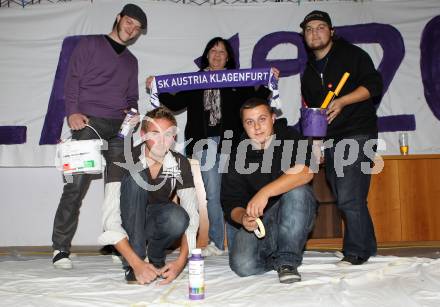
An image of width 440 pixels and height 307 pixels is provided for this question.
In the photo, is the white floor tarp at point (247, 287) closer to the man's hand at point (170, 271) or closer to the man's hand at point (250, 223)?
the man's hand at point (170, 271)

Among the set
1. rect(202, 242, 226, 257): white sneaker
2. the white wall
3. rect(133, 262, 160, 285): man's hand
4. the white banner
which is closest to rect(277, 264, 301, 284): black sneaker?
rect(133, 262, 160, 285): man's hand

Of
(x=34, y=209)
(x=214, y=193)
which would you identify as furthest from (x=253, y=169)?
(x=34, y=209)

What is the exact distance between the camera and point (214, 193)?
2.96 m

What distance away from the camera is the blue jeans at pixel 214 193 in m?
2.95

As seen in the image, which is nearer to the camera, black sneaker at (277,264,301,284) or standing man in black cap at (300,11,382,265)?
black sneaker at (277,264,301,284)

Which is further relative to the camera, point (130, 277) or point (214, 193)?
point (214, 193)

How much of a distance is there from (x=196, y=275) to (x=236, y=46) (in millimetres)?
2282

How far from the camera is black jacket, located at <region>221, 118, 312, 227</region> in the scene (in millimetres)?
2139

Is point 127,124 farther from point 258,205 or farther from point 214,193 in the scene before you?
point 258,205

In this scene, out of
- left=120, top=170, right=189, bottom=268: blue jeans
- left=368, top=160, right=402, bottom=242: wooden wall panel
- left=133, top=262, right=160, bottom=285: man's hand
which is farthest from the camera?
left=368, top=160, right=402, bottom=242: wooden wall panel

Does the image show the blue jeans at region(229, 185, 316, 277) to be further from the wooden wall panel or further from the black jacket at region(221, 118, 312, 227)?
the wooden wall panel

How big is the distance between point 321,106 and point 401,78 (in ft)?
4.75

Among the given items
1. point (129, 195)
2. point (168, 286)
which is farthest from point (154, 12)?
point (168, 286)

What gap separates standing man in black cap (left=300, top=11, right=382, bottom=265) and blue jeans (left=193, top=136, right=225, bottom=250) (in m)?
0.68
